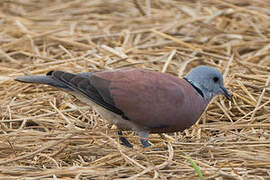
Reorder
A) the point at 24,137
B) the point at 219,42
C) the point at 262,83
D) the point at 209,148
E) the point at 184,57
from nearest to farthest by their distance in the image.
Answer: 1. the point at 209,148
2. the point at 24,137
3. the point at 262,83
4. the point at 184,57
5. the point at 219,42

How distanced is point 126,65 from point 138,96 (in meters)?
1.35

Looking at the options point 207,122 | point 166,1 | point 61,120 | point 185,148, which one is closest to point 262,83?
point 207,122

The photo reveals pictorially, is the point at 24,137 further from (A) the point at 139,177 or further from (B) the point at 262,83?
(B) the point at 262,83

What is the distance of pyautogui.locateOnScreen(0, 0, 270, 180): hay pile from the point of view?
3219 mm

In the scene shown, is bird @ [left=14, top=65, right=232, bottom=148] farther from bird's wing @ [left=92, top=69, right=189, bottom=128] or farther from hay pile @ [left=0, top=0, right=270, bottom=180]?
hay pile @ [left=0, top=0, right=270, bottom=180]

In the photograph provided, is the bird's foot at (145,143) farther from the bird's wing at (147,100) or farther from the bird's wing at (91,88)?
the bird's wing at (91,88)

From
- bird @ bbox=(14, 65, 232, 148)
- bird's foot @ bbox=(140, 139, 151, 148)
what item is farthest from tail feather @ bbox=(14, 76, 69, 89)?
bird's foot @ bbox=(140, 139, 151, 148)

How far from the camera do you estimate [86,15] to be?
23.0ft

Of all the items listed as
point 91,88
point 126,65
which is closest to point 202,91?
point 91,88

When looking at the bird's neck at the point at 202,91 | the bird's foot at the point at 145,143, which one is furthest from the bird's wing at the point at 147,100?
the bird's neck at the point at 202,91

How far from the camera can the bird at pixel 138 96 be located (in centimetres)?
344

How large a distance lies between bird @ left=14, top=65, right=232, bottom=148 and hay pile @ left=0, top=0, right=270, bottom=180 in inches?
5.6

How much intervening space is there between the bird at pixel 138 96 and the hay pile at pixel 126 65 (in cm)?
14

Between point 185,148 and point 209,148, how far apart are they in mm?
202
